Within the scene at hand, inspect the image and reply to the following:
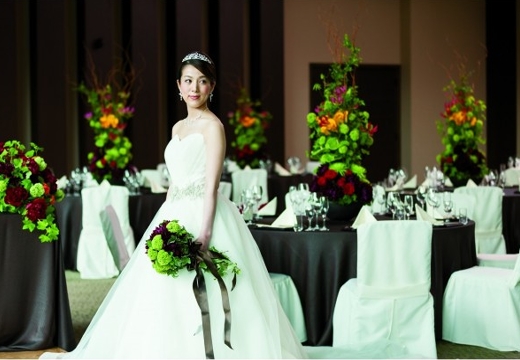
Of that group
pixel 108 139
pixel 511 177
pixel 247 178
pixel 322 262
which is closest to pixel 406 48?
pixel 511 177

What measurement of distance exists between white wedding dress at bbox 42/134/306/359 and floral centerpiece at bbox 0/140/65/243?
47.5 inches

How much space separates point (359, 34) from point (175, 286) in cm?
1051

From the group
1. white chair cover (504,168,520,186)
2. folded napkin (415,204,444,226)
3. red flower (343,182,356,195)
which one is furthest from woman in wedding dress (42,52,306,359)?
white chair cover (504,168,520,186)

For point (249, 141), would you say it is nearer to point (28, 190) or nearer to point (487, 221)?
point (487, 221)

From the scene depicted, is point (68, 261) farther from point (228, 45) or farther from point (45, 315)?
point (228, 45)

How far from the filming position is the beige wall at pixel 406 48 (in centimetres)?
1368

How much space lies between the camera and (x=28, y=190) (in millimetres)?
5273

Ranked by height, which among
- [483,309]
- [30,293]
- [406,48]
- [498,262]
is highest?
[406,48]

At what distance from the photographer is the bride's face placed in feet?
13.1

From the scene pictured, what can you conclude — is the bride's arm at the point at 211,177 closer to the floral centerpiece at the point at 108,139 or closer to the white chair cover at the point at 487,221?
the white chair cover at the point at 487,221

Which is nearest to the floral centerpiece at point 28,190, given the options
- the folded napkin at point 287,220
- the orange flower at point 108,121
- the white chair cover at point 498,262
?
the folded napkin at point 287,220

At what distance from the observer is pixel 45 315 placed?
5344 millimetres

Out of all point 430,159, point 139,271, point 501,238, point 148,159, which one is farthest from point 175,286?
point 430,159

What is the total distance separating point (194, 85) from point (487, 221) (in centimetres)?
419
